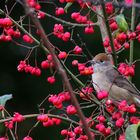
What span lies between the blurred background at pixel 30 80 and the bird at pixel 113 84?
2.54 m

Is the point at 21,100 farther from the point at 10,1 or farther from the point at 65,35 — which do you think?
the point at 65,35

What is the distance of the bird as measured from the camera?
17.5 ft

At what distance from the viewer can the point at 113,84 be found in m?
5.59

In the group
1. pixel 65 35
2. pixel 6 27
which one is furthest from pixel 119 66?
pixel 6 27

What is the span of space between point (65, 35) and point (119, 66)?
459 mm

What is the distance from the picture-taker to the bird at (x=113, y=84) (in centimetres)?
535

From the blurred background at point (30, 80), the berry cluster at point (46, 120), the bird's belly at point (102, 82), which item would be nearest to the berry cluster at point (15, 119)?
the berry cluster at point (46, 120)

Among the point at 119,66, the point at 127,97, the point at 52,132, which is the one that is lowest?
the point at 52,132

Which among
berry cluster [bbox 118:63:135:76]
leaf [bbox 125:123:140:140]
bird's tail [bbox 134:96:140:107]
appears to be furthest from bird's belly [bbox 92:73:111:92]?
leaf [bbox 125:123:140:140]

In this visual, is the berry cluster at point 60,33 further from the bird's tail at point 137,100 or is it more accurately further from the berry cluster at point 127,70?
the bird's tail at point 137,100

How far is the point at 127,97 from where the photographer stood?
215 inches

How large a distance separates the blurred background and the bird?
2540 millimetres

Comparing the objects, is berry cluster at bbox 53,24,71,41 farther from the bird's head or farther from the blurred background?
the blurred background

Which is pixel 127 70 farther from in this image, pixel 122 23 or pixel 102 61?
pixel 102 61
